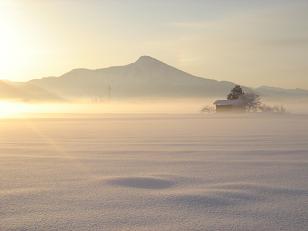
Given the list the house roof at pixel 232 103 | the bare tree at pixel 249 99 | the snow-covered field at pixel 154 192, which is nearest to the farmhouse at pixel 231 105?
the house roof at pixel 232 103

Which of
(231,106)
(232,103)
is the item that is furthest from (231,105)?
(232,103)

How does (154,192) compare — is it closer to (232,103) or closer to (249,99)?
(232,103)

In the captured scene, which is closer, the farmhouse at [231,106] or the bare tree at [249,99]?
the farmhouse at [231,106]

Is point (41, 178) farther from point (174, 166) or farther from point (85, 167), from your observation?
point (174, 166)

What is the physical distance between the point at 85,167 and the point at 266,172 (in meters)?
2.30

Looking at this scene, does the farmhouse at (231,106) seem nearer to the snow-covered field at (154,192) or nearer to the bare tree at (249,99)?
the bare tree at (249,99)

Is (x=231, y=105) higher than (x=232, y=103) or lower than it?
lower

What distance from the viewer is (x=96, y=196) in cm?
357

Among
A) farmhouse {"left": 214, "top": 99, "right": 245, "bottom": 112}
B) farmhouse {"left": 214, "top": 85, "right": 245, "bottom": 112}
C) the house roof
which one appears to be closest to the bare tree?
farmhouse {"left": 214, "top": 85, "right": 245, "bottom": 112}

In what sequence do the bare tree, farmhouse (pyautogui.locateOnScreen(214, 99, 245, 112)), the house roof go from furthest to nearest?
the bare tree → the house roof → farmhouse (pyautogui.locateOnScreen(214, 99, 245, 112))

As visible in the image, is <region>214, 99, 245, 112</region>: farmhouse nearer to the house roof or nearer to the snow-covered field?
the house roof

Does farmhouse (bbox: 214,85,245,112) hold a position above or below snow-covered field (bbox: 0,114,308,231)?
above

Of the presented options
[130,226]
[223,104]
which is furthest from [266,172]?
[223,104]

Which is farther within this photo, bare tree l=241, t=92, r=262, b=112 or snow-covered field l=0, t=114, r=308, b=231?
bare tree l=241, t=92, r=262, b=112
